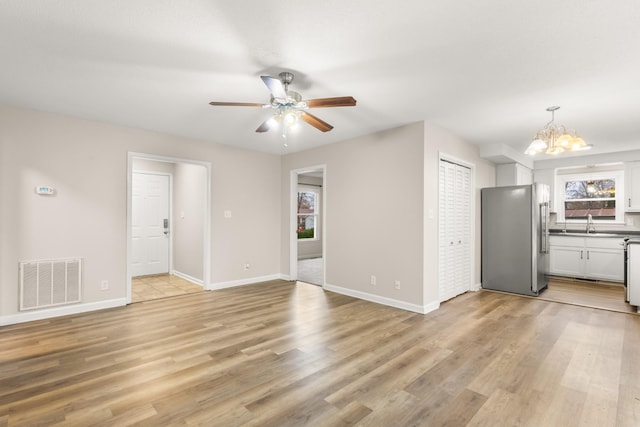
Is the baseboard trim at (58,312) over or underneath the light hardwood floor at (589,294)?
over

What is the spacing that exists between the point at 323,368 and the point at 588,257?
6253 millimetres

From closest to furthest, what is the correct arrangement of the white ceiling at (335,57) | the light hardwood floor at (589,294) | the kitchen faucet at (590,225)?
the white ceiling at (335,57)
the light hardwood floor at (589,294)
the kitchen faucet at (590,225)

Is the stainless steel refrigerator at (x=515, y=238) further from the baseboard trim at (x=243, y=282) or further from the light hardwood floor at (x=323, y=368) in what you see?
the baseboard trim at (x=243, y=282)

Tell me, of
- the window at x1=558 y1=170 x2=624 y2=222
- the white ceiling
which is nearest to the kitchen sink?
the window at x1=558 y1=170 x2=624 y2=222

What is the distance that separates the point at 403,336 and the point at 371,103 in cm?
256

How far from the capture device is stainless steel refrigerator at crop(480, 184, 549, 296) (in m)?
4.95

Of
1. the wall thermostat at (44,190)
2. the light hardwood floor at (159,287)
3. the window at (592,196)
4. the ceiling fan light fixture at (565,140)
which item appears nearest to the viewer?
the ceiling fan light fixture at (565,140)

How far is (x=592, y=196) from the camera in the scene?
6.59 metres

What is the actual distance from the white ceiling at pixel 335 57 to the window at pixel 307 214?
17.9 feet

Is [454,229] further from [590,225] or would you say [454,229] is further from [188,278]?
[188,278]

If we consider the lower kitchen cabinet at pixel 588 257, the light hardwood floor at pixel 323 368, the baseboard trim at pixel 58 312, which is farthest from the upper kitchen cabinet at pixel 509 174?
the baseboard trim at pixel 58 312

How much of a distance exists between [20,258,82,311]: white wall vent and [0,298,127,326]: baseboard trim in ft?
0.21

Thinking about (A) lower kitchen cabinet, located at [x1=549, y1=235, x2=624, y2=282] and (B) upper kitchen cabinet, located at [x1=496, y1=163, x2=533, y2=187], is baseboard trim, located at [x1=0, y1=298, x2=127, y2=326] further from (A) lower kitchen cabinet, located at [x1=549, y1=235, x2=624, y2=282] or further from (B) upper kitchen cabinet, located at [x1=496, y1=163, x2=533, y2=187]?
(A) lower kitchen cabinet, located at [x1=549, y1=235, x2=624, y2=282]

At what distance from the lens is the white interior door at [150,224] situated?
244 inches
